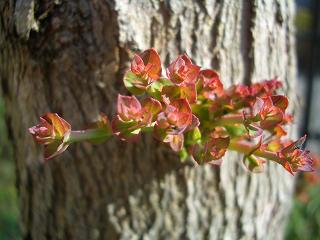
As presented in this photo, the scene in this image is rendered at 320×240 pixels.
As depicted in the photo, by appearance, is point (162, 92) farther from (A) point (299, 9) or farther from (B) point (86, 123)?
(A) point (299, 9)

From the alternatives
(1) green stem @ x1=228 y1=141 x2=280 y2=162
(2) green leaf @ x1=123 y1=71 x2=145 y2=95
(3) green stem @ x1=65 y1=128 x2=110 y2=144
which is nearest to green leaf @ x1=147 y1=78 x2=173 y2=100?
(2) green leaf @ x1=123 y1=71 x2=145 y2=95

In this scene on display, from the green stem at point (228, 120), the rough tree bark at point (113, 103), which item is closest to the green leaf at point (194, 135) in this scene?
the green stem at point (228, 120)

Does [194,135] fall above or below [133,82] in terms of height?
below

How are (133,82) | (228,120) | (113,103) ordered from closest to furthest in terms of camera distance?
(133,82) < (228,120) < (113,103)

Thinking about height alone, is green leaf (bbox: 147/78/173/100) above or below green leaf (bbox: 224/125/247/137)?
above

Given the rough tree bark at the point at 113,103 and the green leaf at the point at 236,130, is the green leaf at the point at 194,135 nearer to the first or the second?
the green leaf at the point at 236,130

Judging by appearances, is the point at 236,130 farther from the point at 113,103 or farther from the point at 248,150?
the point at 113,103

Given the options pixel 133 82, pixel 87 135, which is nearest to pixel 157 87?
pixel 133 82

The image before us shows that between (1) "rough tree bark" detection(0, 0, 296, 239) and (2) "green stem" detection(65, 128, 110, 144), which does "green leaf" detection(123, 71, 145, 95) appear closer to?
(2) "green stem" detection(65, 128, 110, 144)

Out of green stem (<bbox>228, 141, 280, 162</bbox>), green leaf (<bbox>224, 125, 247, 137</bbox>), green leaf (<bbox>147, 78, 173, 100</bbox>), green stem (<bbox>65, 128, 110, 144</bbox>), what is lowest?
green stem (<bbox>228, 141, 280, 162</bbox>)
